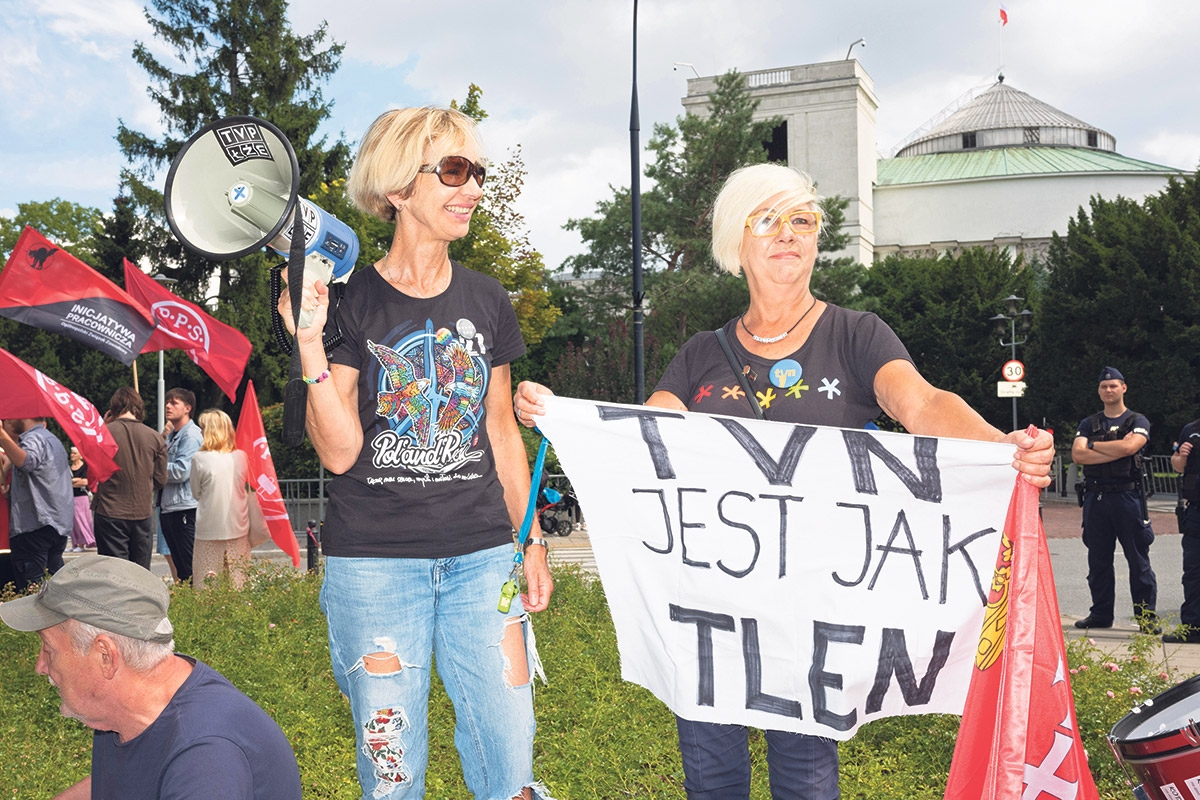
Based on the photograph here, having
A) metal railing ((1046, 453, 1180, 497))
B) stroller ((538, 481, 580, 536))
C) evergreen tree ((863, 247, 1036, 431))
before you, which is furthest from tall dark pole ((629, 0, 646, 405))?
evergreen tree ((863, 247, 1036, 431))

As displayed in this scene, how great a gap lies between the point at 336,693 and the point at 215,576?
373 cm

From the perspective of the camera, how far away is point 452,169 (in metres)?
3.14

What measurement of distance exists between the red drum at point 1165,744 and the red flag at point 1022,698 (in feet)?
1.07

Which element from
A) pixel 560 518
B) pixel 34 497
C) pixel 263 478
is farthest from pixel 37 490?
pixel 560 518

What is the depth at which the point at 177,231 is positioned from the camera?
2.90m

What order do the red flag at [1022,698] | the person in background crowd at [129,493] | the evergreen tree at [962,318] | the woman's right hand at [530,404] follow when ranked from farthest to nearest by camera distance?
1. the evergreen tree at [962,318]
2. the person in background crowd at [129,493]
3. the woman's right hand at [530,404]
4. the red flag at [1022,698]

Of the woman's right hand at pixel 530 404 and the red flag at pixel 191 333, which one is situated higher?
the red flag at pixel 191 333

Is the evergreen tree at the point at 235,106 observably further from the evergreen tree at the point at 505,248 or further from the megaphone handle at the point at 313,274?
the megaphone handle at the point at 313,274

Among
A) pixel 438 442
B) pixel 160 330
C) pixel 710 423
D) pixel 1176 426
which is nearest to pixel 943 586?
pixel 710 423

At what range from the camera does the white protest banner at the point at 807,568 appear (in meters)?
3.02

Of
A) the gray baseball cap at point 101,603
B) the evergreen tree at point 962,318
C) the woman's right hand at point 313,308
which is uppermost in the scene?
the evergreen tree at point 962,318

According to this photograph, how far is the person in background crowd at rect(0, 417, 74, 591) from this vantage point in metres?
9.04

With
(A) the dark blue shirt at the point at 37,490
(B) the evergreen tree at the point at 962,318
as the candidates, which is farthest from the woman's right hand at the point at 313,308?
(B) the evergreen tree at the point at 962,318

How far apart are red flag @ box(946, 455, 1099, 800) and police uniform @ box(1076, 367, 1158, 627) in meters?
6.86
